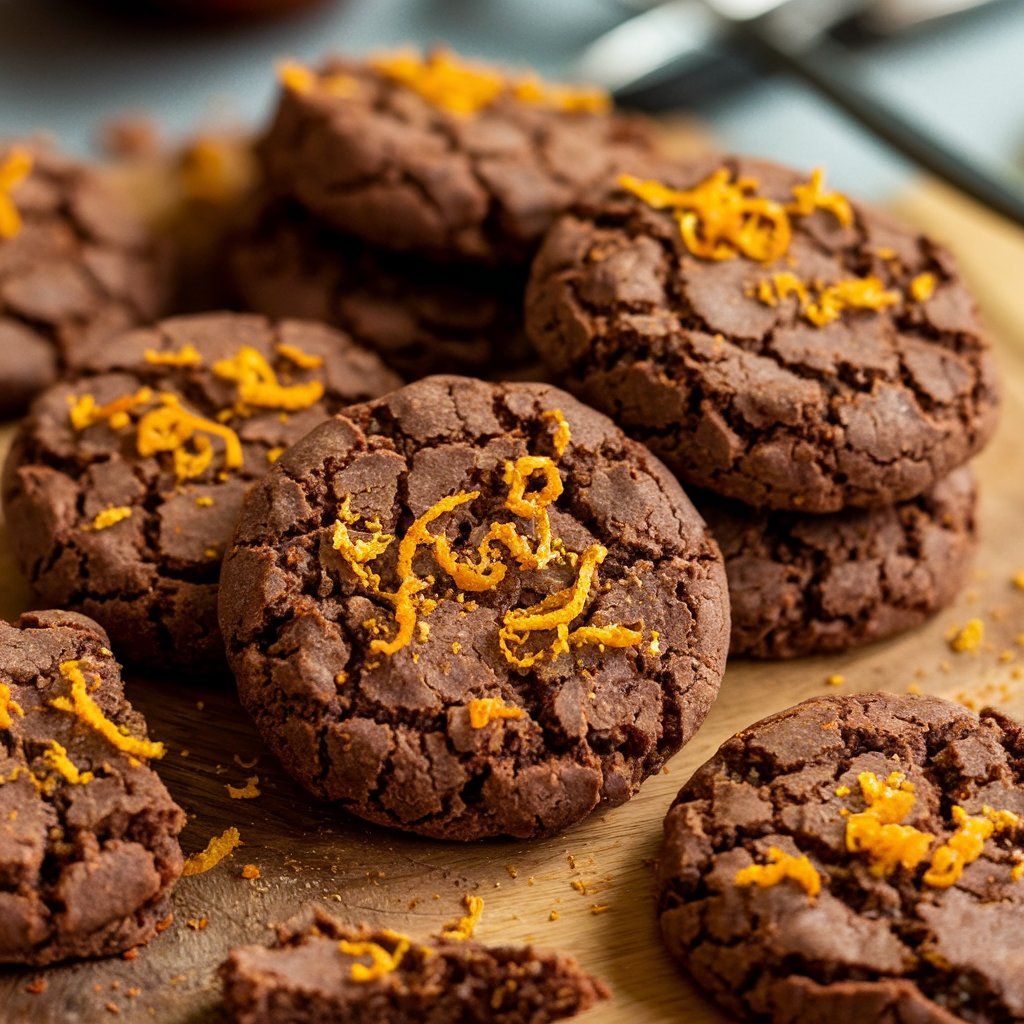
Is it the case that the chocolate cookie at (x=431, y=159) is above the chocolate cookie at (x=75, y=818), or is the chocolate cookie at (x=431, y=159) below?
above

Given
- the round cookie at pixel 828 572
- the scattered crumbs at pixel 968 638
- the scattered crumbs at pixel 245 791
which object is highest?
the round cookie at pixel 828 572

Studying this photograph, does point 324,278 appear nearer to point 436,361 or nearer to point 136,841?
point 436,361

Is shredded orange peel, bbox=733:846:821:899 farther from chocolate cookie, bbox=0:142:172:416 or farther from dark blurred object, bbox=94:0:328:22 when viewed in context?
dark blurred object, bbox=94:0:328:22

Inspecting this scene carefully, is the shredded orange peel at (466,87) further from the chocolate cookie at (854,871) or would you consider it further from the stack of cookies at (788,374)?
the chocolate cookie at (854,871)

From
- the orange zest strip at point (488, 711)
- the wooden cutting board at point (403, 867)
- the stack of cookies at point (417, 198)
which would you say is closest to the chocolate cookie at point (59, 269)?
the stack of cookies at point (417, 198)

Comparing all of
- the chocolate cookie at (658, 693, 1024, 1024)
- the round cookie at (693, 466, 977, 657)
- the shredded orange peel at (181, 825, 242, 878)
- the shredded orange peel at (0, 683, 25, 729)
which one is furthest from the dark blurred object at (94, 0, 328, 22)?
the chocolate cookie at (658, 693, 1024, 1024)

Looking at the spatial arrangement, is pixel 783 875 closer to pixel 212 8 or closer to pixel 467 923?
pixel 467 923

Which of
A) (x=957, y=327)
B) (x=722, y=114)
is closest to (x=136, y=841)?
(x=957, y=327)
